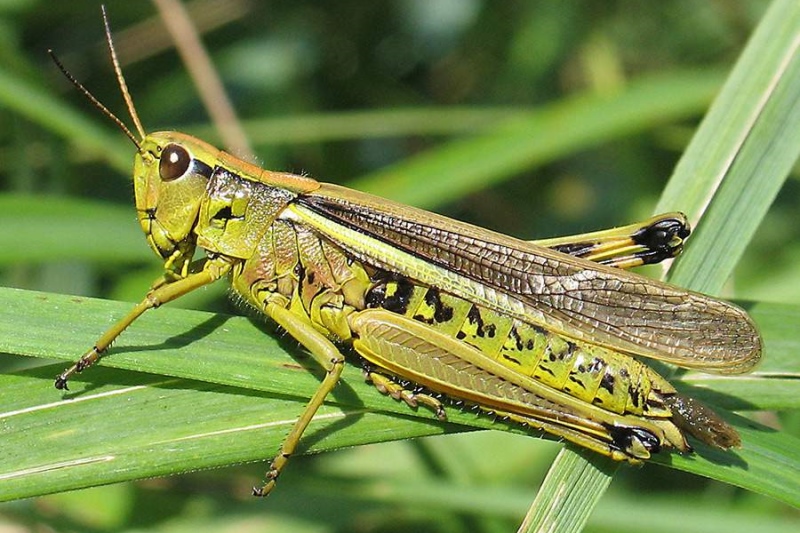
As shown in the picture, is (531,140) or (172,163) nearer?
(172,163)

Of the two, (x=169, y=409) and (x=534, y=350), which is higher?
(x=534, y=350)

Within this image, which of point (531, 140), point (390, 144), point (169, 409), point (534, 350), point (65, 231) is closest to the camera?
point (169, 409)

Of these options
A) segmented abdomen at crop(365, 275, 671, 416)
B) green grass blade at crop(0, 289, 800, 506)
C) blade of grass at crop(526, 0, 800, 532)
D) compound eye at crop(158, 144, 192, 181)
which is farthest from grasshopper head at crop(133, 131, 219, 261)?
blade of grass at crop(526, 0, 800, 532)

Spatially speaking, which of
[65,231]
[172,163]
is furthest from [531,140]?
[65,231]

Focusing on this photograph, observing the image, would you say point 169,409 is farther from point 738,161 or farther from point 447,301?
point 738,161

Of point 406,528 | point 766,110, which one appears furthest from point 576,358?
point 406,528

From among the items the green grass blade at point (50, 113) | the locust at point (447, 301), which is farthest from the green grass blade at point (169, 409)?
the green grass blade at point (50, 113)

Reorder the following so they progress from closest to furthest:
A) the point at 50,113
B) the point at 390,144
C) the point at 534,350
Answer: the point at 534,350
the point at 50,113
the point at 390,144

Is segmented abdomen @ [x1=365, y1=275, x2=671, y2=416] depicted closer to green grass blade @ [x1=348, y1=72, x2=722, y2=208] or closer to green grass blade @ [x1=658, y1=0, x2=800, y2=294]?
green grass blade @ [x1=658, y1=0, x2=800, y2=294]

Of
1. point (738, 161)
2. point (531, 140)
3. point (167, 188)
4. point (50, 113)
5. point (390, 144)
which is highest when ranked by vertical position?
point (738, 161)
